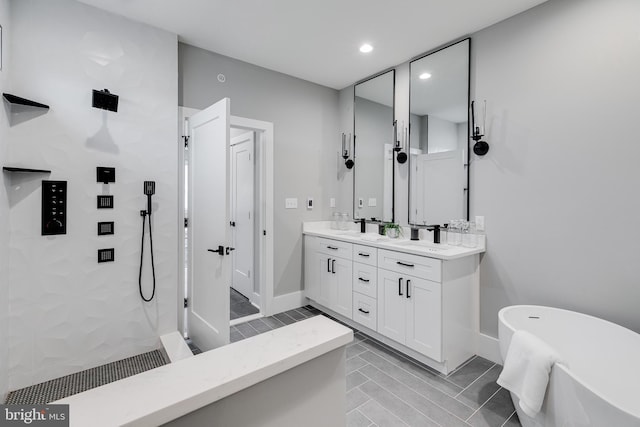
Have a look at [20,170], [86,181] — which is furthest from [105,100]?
[20,170]

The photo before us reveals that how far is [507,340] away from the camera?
1.80m

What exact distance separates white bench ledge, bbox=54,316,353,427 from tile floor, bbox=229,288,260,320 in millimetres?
2773

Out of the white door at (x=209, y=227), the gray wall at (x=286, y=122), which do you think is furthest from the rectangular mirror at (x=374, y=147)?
the white door at (x=209, y=227)

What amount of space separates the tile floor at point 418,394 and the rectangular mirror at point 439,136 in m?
1.31

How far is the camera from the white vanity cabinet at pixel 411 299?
7.55 ft

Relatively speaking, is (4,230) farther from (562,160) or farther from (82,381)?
(562,160)

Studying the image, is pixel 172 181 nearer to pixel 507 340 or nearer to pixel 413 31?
pixel 413 31

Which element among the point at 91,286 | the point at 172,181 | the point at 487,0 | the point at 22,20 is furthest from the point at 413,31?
the point at 91,286

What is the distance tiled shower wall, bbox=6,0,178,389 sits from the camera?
6.81ft

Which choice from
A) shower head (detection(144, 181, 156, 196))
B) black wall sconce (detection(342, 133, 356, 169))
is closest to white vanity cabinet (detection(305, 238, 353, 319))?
black wall sconce (detection(342, 133, 356, 169))

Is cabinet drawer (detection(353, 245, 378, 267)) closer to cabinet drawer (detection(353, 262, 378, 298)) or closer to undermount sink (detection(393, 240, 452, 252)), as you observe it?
cabinet drawer (detection(353, 262, 378, 298))

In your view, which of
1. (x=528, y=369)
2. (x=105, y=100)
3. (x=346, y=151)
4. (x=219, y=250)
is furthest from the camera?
(x=346, y=151)

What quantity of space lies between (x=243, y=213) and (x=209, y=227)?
5.06 feet

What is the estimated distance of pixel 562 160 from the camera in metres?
2.16
